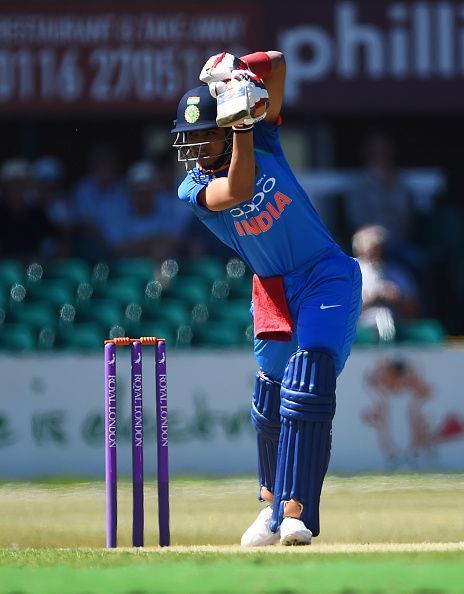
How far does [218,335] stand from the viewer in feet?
31.8

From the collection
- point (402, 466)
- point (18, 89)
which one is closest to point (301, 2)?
point (18, 89)

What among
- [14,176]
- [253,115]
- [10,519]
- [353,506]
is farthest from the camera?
[14,176]

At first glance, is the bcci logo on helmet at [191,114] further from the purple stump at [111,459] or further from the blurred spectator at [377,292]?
the blurred spectator at [377,292]

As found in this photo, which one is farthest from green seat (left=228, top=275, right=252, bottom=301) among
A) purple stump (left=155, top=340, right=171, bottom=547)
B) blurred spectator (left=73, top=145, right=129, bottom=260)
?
purple stump (left=155, top=340, right=171, bottom=547)

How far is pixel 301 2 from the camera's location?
11.8m

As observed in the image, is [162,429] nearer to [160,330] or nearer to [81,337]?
[81,337]

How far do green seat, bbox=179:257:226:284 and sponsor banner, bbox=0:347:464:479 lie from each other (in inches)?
39.6

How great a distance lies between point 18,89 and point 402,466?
445cm

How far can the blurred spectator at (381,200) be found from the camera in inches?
466

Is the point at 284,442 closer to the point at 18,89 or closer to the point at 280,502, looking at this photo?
the point at 280,502

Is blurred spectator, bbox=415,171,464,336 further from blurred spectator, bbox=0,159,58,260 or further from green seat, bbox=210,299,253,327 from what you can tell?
blurred spectator, bbox=0,159,58,260

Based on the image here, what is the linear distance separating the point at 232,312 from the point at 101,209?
6.92 ft

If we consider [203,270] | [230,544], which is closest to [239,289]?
[203,270]

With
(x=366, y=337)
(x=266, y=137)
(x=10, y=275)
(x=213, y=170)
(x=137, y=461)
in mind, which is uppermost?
(x=266, y=137)
